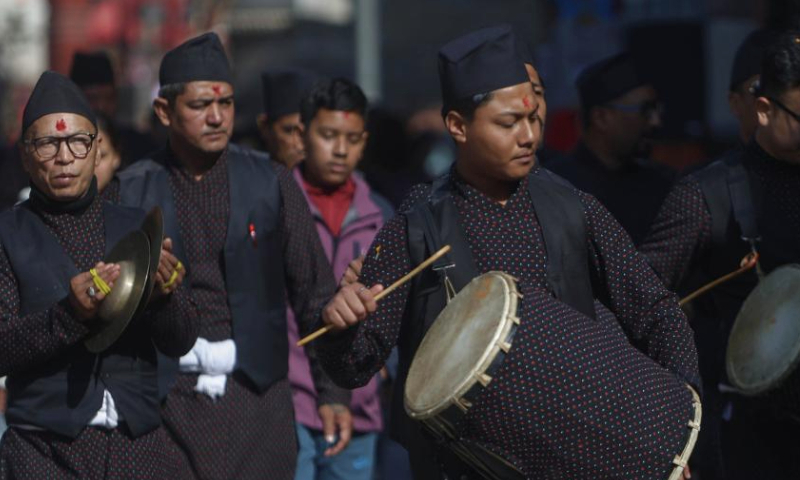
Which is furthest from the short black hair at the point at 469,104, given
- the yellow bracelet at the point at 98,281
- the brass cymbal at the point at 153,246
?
the yellow bracelet at the point at 98,281

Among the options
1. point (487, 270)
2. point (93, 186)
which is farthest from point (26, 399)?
point (487, 270)

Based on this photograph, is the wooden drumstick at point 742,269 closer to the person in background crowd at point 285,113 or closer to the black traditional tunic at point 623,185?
the black traditional tunic at point 623,185

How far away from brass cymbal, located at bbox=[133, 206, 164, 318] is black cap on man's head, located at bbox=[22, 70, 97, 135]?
62 cm

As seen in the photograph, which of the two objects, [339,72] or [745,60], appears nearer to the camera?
[745,60]

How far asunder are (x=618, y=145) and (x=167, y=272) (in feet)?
10.5

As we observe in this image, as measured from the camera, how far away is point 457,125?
5.19 metres

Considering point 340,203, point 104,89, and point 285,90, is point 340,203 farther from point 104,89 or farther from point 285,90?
point 104,89

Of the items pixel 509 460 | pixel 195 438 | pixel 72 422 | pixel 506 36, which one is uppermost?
pixel 506 36

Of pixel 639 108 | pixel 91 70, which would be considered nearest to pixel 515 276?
pixel 639 108

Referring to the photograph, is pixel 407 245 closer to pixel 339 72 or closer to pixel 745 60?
pixel 745 60

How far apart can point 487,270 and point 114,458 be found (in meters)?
1.55

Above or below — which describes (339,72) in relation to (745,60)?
below

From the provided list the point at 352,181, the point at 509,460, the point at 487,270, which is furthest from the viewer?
the point at 352,181

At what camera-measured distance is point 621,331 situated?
4875 mm
